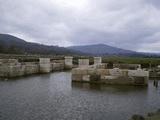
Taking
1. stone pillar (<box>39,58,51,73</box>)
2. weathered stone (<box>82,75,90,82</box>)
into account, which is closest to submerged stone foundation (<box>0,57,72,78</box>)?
stone pillar (<box>39,58,51,73</box>)

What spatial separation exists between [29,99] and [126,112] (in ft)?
30.4

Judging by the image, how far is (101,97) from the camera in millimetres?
27297

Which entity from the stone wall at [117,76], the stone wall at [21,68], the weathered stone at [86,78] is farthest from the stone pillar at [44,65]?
the stone wall at [117,76]

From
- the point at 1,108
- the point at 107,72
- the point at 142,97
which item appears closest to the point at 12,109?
the point at 1,108

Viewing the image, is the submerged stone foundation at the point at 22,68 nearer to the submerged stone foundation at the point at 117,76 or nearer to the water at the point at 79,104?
the submerged stone foundation at the point at 117,76

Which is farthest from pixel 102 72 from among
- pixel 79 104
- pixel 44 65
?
pixel 44 65

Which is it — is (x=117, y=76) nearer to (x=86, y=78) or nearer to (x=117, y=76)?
(x=117, y=76)

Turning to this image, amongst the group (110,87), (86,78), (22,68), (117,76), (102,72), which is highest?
(102,72)

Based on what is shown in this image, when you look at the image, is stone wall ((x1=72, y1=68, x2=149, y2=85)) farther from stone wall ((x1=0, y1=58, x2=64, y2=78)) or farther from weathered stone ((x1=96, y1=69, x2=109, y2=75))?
stone wall ((x1=0, y1=58, x2=64, y2=78))

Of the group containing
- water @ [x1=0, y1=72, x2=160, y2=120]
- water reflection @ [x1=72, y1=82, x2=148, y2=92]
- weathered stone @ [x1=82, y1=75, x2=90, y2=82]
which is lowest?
water @ [x1=0, y1=72, x2=160, y2=120]

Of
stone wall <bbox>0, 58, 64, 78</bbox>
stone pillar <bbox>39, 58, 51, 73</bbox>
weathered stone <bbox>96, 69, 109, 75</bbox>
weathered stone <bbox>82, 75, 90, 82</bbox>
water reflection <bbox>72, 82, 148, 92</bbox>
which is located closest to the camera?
water reflection <bbox>72, 82, 148, 92</bbox>

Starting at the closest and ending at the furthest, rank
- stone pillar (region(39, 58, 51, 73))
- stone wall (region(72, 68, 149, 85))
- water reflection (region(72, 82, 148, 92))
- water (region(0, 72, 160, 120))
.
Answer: water (region(0, 72, 160, 120)) < water reflection (region(72, 82, 148, 92)) < stone wall (region(72, 68, 149, 85)) < stone pillar (region(39, 58, 51, 73))

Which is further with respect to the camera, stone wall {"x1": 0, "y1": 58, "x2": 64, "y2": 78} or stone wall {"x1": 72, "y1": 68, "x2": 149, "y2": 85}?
stone wall {"x1": 0, "y1": 58, "x2": 64, "y2": 78}

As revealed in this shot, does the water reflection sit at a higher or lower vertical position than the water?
higher
